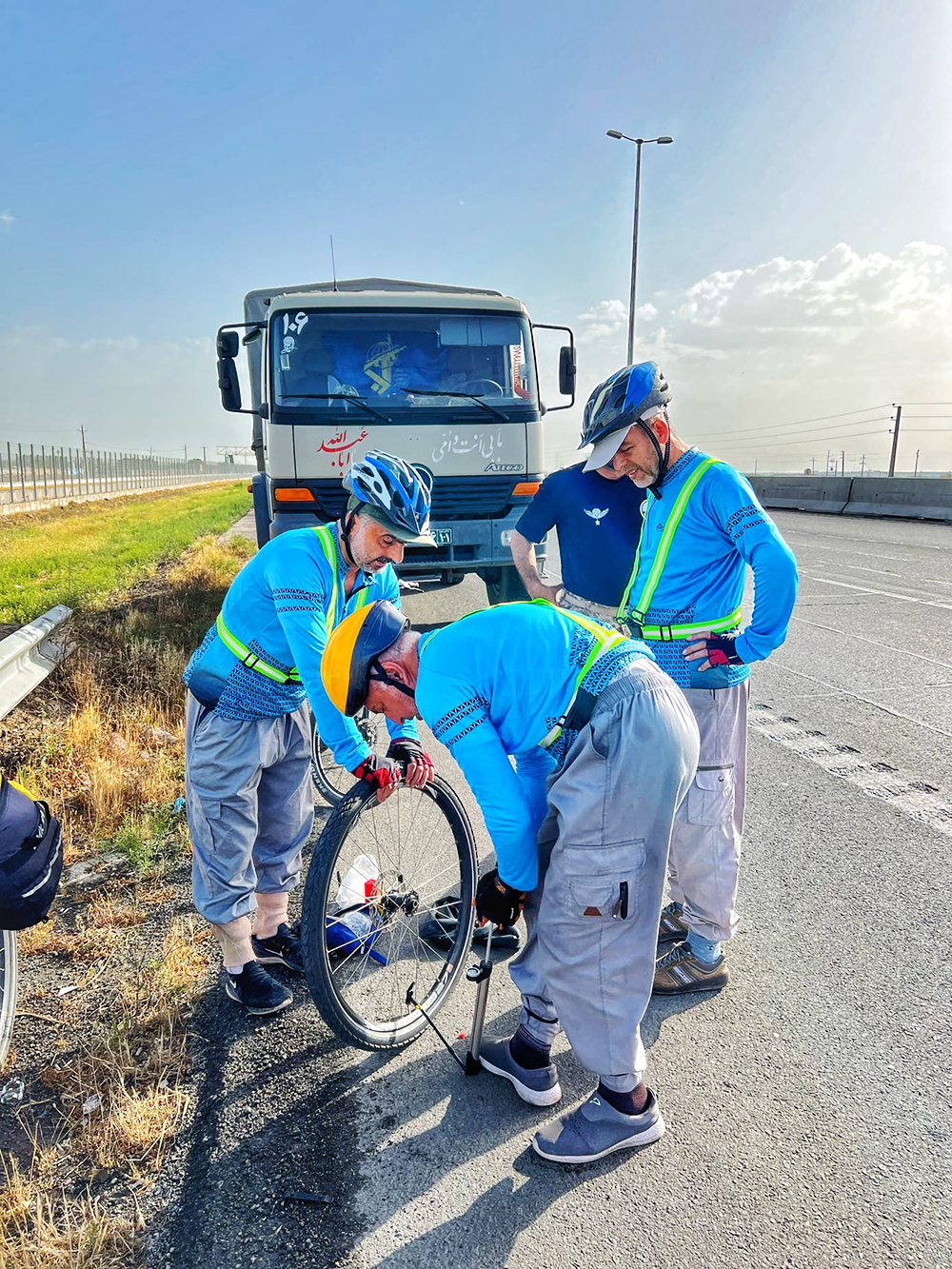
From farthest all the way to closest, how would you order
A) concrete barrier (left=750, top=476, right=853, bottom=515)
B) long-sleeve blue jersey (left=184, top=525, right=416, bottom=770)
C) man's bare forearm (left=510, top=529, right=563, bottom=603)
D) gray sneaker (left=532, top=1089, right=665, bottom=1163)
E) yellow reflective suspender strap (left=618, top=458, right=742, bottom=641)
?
1. concrete barrier (left=750, top=476, right=853, bottom=515)
2. man's bare forearm (left=510, top=529, right=563, bottom=603)
3. yellow reflective suspender strap (left=618, top=458, right=742, bottom=641)
4. long-sleeve blue jersey (left=184, top=525, right=416, bottom=770)
5. gray sneaker (left=532, top=1089, right=665, bottom=1163)

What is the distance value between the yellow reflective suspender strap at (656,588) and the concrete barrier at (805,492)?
2119 centimetres

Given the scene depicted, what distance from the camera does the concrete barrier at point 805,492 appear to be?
22.2 metres

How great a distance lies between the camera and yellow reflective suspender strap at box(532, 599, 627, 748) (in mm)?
2148

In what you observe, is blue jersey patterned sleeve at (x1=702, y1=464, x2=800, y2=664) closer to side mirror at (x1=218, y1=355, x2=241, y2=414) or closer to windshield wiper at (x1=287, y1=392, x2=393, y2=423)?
windshield wiper at (x1=287, y1=392, x2=393, y2=423)

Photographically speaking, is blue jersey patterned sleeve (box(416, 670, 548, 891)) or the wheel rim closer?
blue jersey patterned sleeve (box(416, 670, 548, 891))

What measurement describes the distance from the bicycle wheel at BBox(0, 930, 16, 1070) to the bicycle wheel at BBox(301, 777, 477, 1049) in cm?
98

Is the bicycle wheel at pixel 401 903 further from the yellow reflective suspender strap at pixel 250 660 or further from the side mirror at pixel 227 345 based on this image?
the side mirror at pixel 227 345

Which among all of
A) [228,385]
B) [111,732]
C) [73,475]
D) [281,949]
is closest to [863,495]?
[228,385]

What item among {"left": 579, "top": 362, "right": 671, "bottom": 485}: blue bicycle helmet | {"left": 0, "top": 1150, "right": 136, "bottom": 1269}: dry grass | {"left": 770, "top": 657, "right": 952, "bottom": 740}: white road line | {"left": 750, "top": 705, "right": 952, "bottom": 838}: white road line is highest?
{"left": 579, "top": 362, "right": 671, "bottom": 485}: blue bicycle helmet

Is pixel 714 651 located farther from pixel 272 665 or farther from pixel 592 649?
pixel 272 665

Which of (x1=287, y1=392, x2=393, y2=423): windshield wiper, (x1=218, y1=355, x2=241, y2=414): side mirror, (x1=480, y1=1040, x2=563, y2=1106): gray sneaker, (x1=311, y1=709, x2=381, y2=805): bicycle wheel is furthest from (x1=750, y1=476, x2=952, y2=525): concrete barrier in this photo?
(x1=480, y1=1040, x2=563, y2=1106): gray sneaker

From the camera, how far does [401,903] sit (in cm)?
300

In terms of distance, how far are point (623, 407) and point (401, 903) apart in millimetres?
1967

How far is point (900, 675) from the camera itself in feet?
21.4
